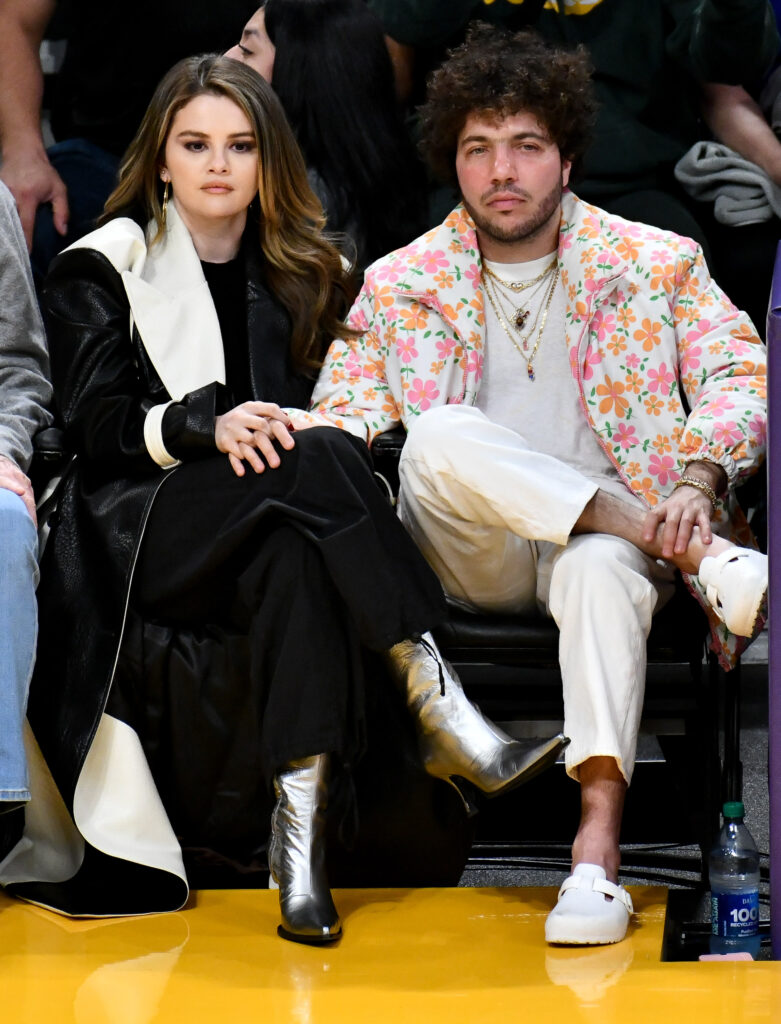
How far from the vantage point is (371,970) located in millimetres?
2311

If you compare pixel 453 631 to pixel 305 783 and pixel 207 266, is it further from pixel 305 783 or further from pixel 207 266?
pixel 207 266

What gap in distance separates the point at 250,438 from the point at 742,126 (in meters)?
1.75

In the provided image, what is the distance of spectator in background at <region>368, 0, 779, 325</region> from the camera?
367cm

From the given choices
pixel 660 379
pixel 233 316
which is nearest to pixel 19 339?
pixel 233 316

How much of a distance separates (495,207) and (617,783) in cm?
117

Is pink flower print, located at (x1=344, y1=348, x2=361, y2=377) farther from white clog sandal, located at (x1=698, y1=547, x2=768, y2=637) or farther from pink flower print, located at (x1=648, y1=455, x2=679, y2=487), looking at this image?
white clog sandal, located at (x1=698, y1=547, x2=768, y2=637)

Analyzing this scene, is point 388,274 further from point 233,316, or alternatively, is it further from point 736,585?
point 736,585

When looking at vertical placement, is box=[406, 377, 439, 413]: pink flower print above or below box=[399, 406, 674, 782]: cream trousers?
above

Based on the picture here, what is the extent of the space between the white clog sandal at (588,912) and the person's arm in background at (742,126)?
1.94 metres

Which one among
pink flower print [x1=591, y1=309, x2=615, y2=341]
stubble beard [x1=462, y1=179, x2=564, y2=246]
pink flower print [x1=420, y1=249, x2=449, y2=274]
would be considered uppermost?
stubble beard [x1=462, y1=179, x2=564, y2=246]

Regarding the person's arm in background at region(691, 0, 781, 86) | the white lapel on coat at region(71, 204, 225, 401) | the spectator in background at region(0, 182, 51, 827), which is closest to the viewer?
the spectator in background at region(0, 182, 51, 827)

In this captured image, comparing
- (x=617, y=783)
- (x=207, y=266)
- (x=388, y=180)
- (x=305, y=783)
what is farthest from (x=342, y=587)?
(x=388, y=180)

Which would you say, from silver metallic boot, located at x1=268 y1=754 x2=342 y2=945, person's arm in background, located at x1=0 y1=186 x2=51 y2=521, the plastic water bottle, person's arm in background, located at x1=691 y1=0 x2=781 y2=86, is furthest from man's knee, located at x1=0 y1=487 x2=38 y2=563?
person's arm in background, located at x1=691 y1=0 x2=781 y2=86

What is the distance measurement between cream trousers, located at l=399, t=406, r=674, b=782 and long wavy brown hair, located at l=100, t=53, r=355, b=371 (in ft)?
1.47
